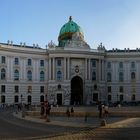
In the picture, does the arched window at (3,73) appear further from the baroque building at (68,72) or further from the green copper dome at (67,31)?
the green copper dome at (67,31)

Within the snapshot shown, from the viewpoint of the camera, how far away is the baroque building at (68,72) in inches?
4564

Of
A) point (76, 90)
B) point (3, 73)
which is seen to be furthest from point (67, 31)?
point (3, 73)

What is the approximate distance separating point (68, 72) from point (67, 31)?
1679cm

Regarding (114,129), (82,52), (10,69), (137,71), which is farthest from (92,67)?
(114,129)

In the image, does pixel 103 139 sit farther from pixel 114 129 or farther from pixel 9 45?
pixel 9 45

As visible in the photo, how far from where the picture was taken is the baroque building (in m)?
116

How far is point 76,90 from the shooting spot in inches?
4946

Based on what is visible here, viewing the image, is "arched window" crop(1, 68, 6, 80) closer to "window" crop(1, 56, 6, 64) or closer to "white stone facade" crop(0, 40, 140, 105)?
"white stone facade" crop(0, 40, 140, 105)

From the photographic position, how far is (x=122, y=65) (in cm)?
12912

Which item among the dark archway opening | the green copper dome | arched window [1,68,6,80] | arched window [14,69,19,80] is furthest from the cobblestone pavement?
the green copper dome

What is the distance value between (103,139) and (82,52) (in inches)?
3696

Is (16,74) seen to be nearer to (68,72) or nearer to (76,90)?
(68,72)

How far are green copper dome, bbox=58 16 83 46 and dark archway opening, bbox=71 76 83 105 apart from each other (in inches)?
507

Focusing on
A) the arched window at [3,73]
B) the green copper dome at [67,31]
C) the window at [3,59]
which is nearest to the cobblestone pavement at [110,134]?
the arched window at [3,73]
